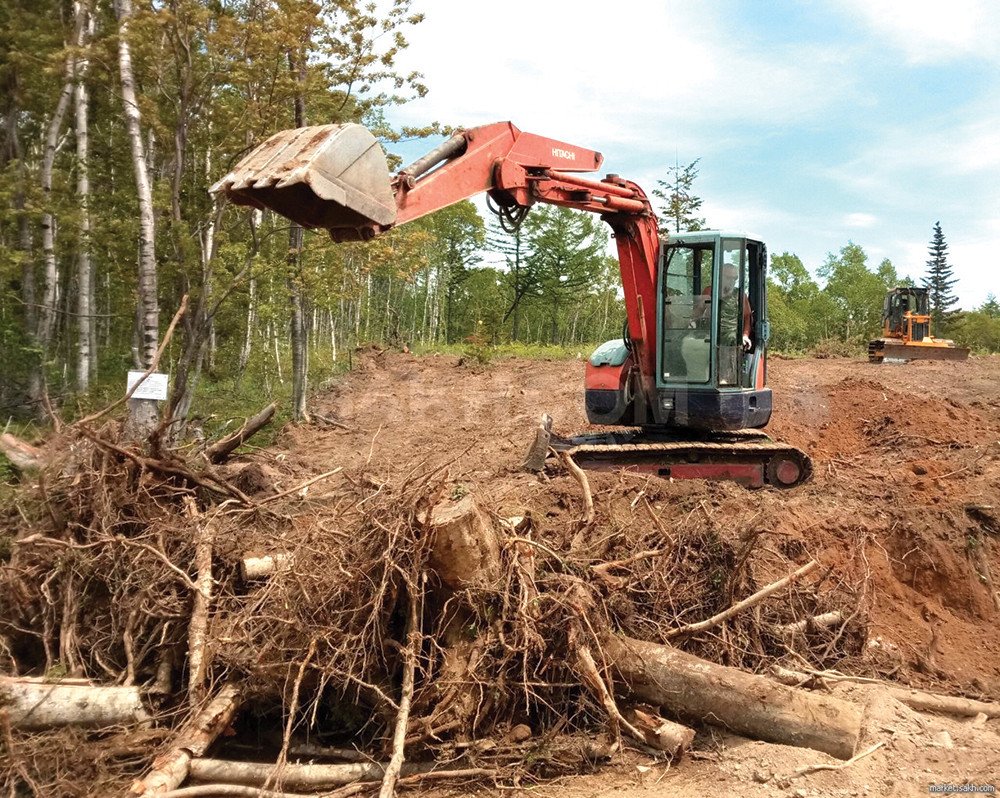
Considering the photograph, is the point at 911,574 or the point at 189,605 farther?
the point at 911,574

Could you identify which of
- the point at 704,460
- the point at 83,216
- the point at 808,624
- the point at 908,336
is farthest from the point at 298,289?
the point at 908,336

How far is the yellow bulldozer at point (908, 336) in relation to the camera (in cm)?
2361

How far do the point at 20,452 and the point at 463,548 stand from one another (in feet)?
15.4

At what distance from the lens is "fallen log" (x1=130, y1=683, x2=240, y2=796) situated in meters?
3.74

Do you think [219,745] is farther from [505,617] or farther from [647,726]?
[647,726]

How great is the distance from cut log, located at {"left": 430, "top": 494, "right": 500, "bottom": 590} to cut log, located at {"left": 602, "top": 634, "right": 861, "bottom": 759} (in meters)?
0.86

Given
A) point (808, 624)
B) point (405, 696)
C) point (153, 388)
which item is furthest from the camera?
point (153, 388)

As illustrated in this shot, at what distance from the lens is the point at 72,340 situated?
20.3 metres

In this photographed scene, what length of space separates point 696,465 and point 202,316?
277 inches

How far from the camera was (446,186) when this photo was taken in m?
6.76

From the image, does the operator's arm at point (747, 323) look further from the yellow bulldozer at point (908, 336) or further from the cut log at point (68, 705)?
the yellow bulldozer at point (908, 336)

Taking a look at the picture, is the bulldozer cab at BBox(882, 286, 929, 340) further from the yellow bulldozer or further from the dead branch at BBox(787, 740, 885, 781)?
the dead branch at BBox(787, 740, 885, 781)

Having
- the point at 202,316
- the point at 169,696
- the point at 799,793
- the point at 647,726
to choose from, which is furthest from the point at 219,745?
the point at 202,316

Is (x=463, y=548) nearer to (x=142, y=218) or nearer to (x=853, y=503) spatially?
(x=853, y=503)
